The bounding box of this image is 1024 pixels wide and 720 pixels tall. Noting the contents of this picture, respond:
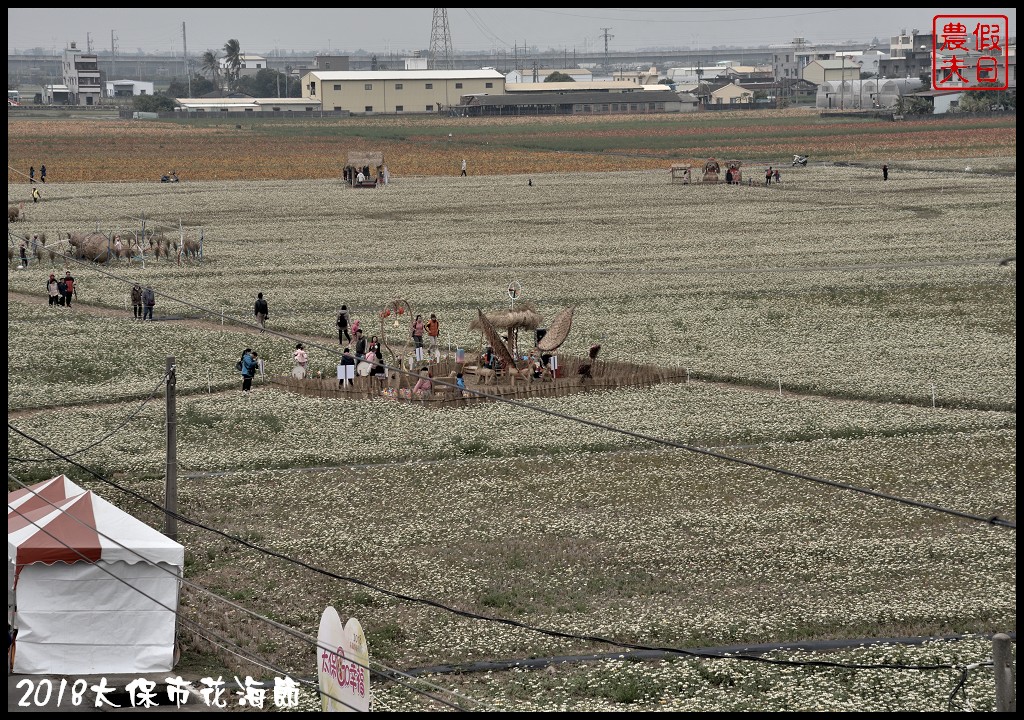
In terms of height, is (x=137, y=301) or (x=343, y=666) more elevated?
(x=137, y=301)

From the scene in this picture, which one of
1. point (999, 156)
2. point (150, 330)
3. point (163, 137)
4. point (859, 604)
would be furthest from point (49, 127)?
point (859, 604)

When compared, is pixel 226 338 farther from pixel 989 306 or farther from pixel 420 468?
pixel 989 306

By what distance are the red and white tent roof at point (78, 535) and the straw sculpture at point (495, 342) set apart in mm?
17048

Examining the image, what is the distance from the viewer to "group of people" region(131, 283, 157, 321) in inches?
2036

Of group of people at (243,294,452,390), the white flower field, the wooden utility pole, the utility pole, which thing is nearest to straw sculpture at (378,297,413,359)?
group of people at (243,294,452,390)

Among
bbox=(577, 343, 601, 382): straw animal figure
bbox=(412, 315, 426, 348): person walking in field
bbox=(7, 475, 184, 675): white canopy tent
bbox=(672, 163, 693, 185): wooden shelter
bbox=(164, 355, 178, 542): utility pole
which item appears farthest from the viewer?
bbox=(672, 163, 693, 185): wooden shelter

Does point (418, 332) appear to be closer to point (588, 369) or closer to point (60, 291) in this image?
point (588, 369)

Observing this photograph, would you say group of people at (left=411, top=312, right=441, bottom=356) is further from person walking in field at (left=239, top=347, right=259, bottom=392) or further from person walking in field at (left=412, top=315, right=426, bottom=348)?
person walking in field at (left=239, top=347, right=259, bottom=392)

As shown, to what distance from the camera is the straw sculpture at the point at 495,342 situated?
3819cm

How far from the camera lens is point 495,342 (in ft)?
126

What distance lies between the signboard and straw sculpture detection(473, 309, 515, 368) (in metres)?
20.4

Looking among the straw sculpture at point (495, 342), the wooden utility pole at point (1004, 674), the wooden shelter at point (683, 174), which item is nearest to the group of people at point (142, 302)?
the straw sculpture at point (495, 342)

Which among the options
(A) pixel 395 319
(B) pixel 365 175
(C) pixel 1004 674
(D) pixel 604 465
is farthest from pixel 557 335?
(B) pixel 365 175

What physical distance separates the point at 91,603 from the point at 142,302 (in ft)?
107
